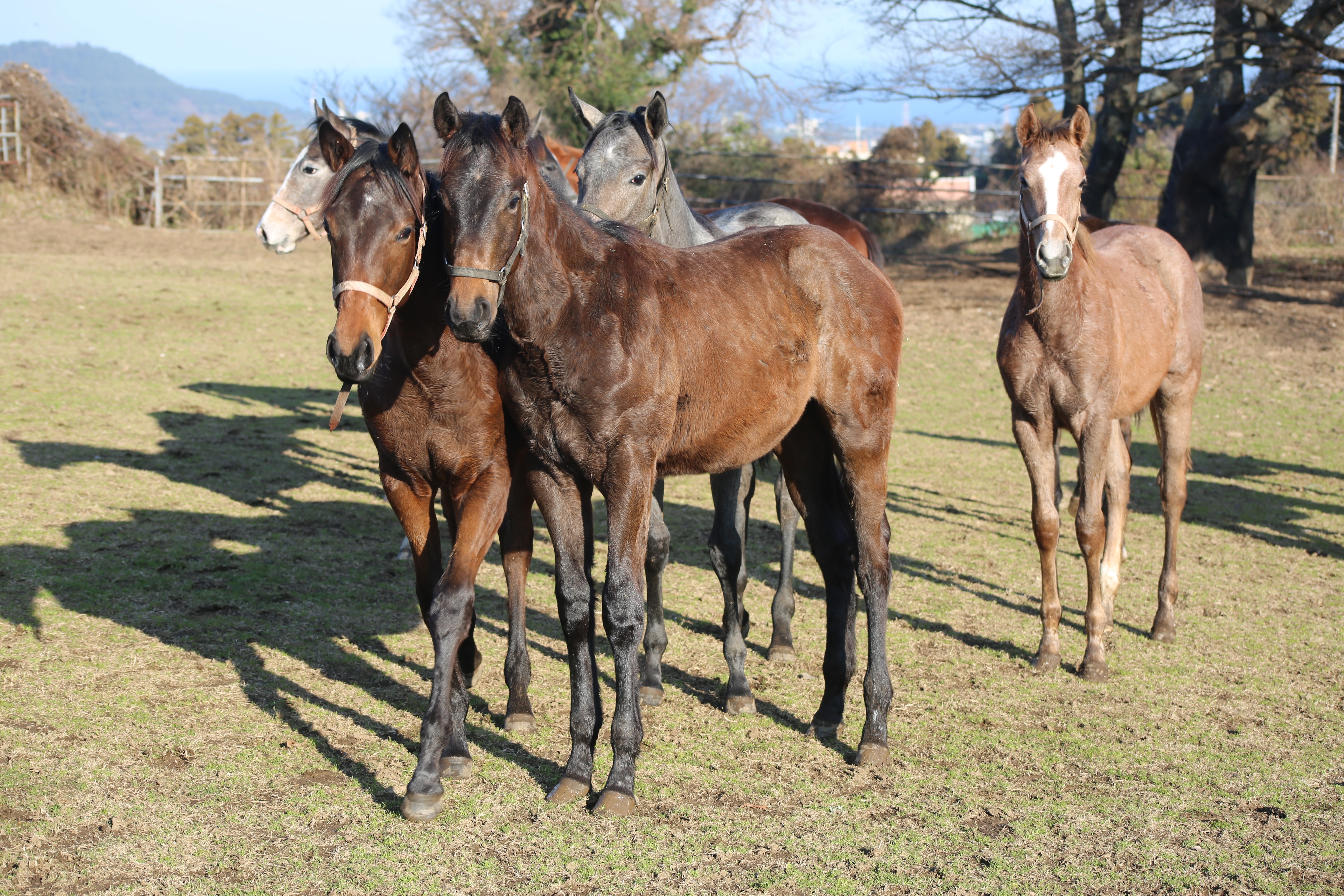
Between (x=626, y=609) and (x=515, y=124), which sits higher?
(x=515, y=124)

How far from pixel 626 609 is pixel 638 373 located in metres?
0.78

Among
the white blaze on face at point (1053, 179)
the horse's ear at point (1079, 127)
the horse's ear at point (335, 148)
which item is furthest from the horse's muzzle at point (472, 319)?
the horse's ear at point (1079, 127)

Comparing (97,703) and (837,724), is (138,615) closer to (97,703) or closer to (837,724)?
(97,703)

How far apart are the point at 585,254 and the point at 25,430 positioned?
21.9 feet

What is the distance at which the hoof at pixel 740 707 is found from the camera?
436 centimetres

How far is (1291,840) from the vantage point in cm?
Answer: 326

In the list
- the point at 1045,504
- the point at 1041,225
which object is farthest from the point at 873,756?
the point at 1041,225

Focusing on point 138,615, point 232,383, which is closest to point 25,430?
point 232,383

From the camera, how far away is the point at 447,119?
3.17 m

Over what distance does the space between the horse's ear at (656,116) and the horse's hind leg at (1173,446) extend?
323cm

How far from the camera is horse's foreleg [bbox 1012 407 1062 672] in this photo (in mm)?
4977

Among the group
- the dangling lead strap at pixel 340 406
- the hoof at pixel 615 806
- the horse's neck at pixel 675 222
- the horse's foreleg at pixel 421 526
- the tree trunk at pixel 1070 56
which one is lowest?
the hoof at pixel 615 806

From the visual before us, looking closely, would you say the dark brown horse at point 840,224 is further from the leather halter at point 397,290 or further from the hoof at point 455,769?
the hoof at point 455,769

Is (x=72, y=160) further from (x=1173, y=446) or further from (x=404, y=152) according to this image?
(x=1173, y=446)
